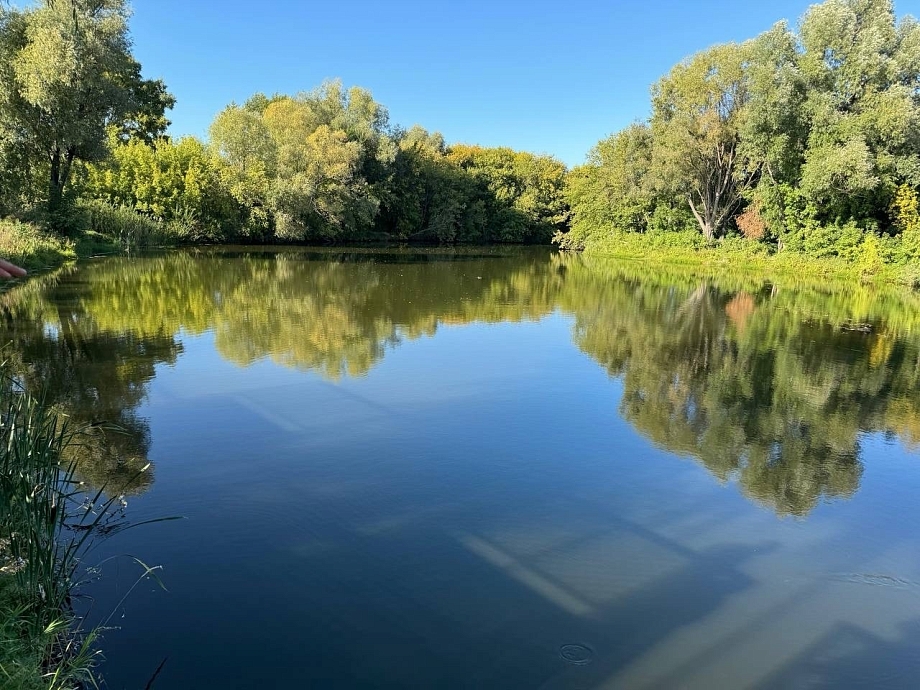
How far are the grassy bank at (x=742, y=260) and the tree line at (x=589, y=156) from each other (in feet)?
1.24

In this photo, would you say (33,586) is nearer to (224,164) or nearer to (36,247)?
(36,247)

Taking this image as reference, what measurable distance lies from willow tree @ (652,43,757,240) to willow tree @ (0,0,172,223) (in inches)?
956

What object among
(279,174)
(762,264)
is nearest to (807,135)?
(762,264)

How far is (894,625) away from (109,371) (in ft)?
28.0

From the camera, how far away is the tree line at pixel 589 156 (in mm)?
21484

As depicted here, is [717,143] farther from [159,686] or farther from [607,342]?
[159,686]

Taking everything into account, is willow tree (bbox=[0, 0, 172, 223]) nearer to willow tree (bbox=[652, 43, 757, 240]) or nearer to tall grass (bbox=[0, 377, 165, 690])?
tall grass (bbox=[0, 377, 165, 690])

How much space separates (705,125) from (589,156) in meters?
13.0

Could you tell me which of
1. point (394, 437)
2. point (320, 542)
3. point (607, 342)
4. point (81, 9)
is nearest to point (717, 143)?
point (607, 342)

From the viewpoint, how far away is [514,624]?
342 centimetres

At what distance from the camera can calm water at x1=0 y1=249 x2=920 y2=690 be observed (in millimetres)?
3219

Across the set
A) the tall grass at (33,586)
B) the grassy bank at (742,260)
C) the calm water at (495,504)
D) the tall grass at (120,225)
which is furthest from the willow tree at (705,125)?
the tall grass at (33,586)

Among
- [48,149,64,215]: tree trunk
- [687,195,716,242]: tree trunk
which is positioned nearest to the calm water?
[48,149,64,215]: tree trunk

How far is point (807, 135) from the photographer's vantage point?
85.1 ft
